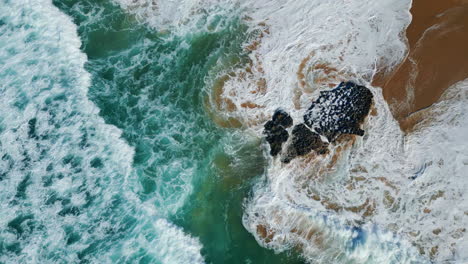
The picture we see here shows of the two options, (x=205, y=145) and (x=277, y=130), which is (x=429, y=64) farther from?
(x=205, y=145)

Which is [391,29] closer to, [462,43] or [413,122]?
[462,43]

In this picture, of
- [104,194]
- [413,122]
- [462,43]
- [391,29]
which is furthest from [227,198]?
[462,43]

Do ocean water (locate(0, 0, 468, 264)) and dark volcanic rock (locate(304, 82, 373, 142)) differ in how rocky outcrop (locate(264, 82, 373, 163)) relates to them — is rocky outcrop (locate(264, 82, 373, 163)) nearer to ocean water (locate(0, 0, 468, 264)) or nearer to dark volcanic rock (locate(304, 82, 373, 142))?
dark volcanic rock (locate(304, 82, 373, 142))

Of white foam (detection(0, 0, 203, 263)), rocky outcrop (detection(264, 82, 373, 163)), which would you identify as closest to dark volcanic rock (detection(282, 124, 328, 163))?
rocky outcrop (detection(264, 82, 373, 163))

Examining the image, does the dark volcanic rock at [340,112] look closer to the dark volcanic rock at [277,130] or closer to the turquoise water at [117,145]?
the dark volcanic rock at [277,130]

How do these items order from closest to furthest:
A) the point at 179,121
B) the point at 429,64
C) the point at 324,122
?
the point at 429,64
the point at 324,122
the point at 179,121

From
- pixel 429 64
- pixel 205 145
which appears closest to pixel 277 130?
pixel 205 145
